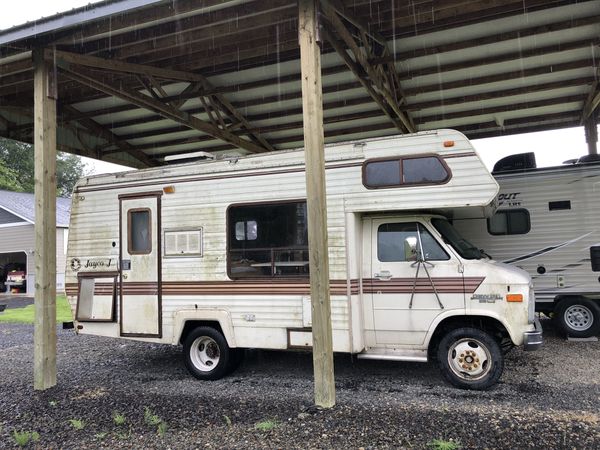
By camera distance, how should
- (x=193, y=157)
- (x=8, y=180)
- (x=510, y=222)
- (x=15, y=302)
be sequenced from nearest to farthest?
(x=193, y=157)
(x=510, y=222)
(x=15, y=302)
(x=8, y=180)

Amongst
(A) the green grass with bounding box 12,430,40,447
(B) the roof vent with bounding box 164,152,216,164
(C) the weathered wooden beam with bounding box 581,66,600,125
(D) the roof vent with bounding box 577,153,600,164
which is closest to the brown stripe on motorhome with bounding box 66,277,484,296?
(B) the roof vent with bounding box 164,152,216,164

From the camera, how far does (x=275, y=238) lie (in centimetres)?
612

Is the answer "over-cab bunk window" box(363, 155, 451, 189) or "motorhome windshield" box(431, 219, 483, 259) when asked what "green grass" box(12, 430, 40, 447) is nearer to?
"over-cab bunk window" box(363, 155, 451, 189)

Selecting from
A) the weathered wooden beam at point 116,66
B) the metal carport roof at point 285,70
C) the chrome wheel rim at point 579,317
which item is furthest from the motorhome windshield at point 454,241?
the weathered wooden beam at point 116,66

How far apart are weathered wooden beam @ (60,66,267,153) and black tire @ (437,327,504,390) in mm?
5807

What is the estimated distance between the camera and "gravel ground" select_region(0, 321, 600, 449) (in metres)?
4.22

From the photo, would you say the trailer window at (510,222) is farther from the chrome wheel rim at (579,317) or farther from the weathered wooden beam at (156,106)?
the weathered wooden beam at (156,106)

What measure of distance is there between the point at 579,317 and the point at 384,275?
4.52 m

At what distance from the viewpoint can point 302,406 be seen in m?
5.03

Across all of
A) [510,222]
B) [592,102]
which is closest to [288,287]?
[510,222]

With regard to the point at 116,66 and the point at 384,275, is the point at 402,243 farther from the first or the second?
the point at 116,66

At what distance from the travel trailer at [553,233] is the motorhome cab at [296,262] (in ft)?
6.90

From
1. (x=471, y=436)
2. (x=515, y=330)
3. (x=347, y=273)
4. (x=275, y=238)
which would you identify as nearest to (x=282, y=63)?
(x=275, y=238)

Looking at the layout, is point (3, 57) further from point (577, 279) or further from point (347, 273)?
point (577, 279)
